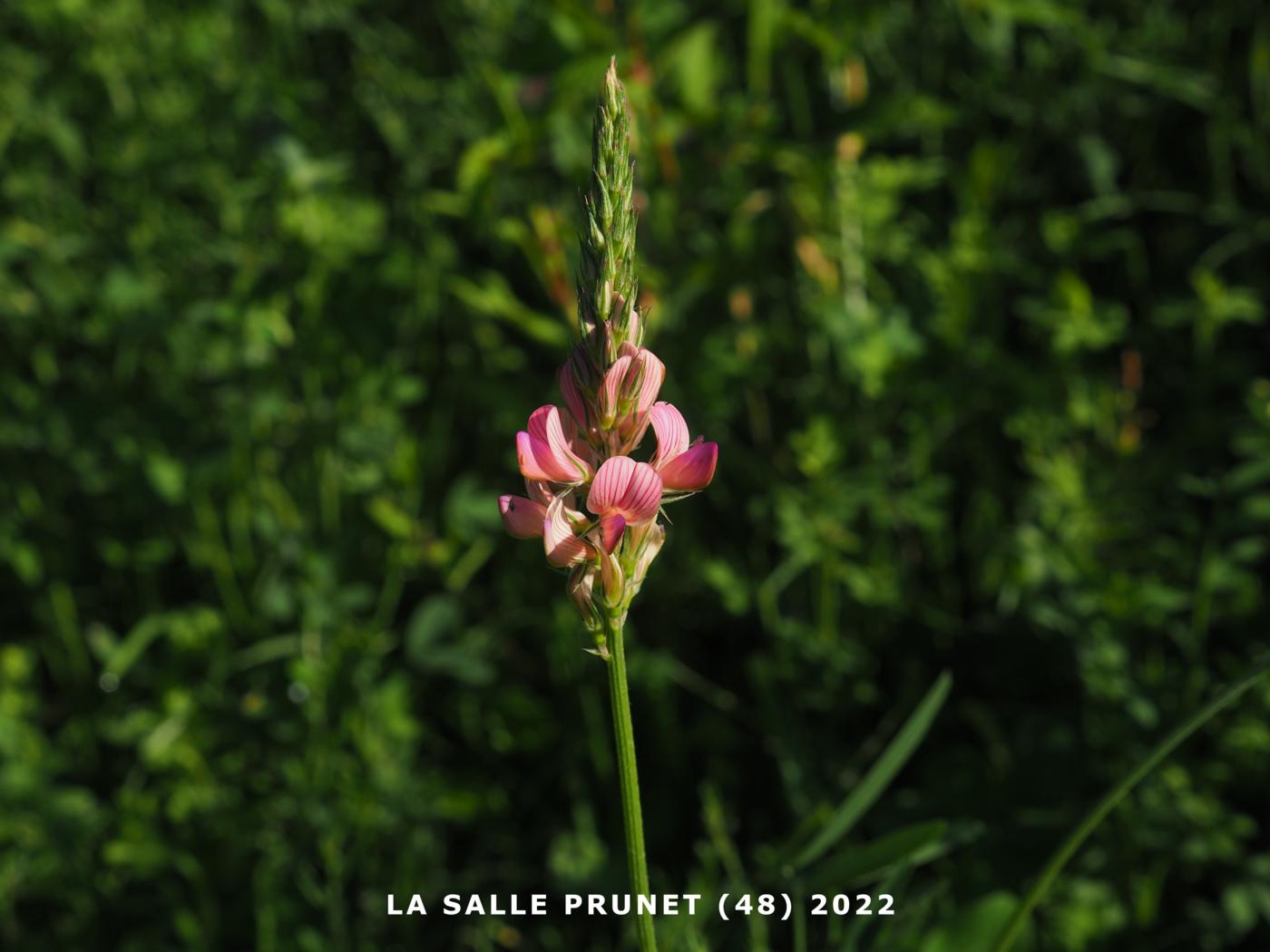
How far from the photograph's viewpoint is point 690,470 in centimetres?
121

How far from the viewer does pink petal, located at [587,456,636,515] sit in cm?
115

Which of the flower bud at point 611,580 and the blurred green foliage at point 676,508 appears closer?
the flower bud at point 611,580

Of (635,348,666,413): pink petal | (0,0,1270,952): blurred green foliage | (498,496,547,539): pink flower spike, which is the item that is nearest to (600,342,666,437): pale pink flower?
(635,348,666,413): pink petal

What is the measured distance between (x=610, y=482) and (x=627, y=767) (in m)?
0.26

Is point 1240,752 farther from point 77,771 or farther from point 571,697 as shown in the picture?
point 77,771

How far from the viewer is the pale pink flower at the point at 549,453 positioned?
1173 mm

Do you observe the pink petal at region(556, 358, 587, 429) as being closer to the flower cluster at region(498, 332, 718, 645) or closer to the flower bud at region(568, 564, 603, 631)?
the flower cluster at region(498, 332, 718, 645)

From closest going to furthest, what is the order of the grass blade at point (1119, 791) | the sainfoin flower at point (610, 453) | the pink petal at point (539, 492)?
the sainfoin flower at point (610, 453)
the pink petal at point (539, 492)
the grass blade at point (1119, 791)

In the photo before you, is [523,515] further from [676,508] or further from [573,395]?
[676,508]

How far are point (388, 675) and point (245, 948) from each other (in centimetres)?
63

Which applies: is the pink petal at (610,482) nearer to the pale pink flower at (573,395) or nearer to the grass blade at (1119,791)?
the pale pink flower at (573,395)

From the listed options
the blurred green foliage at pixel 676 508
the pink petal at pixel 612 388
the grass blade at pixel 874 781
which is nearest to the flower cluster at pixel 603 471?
the pink petal at pixel 612 388

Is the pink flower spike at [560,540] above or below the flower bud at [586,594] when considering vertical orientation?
above

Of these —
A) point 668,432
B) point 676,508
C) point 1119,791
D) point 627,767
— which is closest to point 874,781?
point 1119,791
